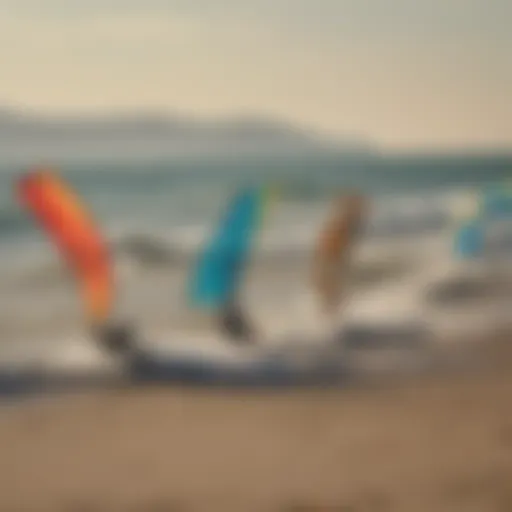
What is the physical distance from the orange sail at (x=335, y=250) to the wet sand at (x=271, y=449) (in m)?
0.15

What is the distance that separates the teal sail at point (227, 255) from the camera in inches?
48.0

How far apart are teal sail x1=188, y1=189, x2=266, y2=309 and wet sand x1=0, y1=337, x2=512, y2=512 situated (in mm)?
138

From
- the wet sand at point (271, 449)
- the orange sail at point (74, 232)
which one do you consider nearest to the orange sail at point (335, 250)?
the wet sand at point (271, 449)

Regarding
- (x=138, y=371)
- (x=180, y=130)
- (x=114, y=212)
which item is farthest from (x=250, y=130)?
(x=138, y=371)

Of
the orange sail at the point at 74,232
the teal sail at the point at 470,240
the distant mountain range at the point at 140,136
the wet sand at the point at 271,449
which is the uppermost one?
the distant mountain range at the point at 140,136

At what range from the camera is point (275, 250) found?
1.24 metres

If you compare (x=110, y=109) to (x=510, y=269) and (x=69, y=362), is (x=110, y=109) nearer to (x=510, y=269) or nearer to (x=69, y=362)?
(x=69, y=362)

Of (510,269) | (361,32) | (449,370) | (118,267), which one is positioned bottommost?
(449,370)

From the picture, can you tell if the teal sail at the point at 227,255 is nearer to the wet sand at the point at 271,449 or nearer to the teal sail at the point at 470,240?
the wet sand at the point at 271,449

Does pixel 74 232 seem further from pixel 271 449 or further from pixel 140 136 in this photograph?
pixel 271 449

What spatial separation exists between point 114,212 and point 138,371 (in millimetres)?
222

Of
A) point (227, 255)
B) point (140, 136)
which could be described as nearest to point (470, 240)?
point (227, 255)

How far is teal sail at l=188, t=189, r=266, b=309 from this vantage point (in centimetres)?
122

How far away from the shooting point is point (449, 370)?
1310 millimetres
